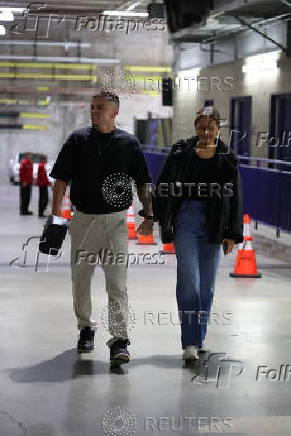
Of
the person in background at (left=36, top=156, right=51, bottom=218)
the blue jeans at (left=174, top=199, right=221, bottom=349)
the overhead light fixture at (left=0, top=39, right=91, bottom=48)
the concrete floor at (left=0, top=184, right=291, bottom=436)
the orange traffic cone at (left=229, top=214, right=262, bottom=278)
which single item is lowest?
the person in background at (left=36, top=156, right=51, bottom=218)

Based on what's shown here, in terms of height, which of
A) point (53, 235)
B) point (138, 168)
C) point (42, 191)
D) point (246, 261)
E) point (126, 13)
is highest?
point (126, 13)

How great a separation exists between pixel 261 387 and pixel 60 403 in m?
1.50

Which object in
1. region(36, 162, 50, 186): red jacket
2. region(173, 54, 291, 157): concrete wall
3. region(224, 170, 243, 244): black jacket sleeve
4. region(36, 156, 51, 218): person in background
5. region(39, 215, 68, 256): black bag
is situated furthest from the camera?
region(173, 54, 291, 157): concrete wall

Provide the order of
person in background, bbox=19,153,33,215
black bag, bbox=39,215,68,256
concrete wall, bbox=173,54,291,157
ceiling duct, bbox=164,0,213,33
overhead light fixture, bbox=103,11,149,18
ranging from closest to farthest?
1. black bag, bbox=39,215,68,256
2. person in background, bbox=19,153,33,215
3. concrete wall, bbox=173,54,291,157
4. ceiling duct, bbox=164,0,213,33
5. overhead light fixture, bbox=103,11,149,18

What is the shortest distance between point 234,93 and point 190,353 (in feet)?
78.2

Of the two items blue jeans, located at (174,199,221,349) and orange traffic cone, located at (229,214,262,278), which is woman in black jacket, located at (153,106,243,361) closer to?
blue jeans, located at (174,199,221,349)

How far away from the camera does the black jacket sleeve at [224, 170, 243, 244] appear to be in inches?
356

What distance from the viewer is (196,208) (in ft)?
29.4

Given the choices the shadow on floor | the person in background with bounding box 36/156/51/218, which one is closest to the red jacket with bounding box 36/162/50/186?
the person in background with bounding box 36/156/51/218

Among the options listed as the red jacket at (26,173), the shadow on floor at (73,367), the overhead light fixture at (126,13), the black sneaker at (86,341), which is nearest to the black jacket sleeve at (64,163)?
the black sneaker at (86,341)

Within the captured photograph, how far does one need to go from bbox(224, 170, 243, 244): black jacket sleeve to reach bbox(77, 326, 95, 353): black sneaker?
1368mm

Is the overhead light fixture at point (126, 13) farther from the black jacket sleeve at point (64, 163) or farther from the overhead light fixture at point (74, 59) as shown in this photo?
the black jacket sleeve at point (64, 163)

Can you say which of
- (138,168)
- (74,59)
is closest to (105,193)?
(138,168)

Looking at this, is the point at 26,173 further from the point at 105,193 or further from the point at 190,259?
the point at 190,259
